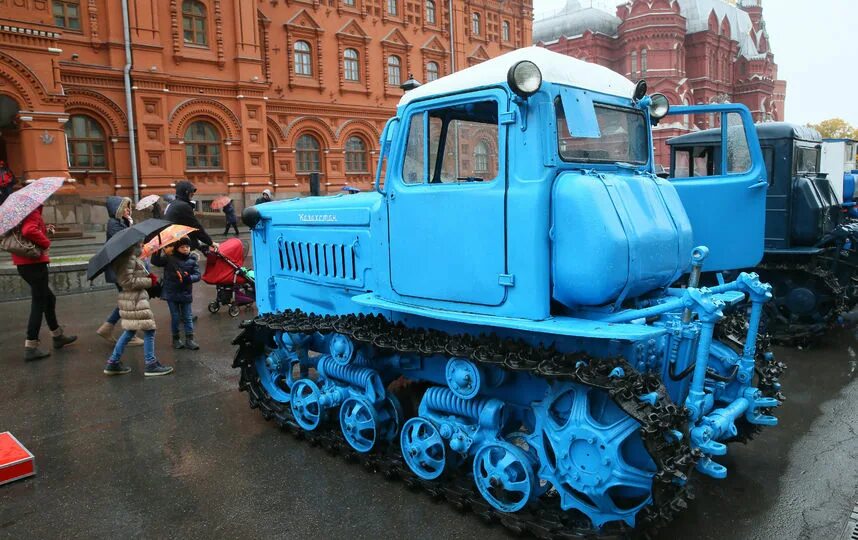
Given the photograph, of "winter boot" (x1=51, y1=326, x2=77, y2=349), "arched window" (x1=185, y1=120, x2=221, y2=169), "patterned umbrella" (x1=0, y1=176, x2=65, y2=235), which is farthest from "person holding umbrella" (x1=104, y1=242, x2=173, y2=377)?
"arched window" (x1=185, y1=120, x2=221, y2=169)

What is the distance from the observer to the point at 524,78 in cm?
350

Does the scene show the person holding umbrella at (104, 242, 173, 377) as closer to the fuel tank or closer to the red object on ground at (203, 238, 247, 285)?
the red object on ground at (203, 238, 247, 285)

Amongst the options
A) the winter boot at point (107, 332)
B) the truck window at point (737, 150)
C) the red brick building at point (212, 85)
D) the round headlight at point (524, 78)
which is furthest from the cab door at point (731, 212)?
the red brick building at point (212, 85)

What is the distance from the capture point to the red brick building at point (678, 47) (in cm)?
4384

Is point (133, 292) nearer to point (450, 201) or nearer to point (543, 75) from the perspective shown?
point (450, 201)

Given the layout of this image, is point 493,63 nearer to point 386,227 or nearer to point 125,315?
point 386,227

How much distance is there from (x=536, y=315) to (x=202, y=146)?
2459 cm

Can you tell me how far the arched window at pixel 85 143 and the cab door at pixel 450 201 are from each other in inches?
881

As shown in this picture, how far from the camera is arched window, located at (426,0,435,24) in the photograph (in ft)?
110

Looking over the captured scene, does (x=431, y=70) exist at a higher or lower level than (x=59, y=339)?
higher

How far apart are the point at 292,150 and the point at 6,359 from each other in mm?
21171

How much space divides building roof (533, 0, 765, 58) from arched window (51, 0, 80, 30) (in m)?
36.4

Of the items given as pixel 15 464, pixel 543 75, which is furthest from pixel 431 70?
pixel 15 464

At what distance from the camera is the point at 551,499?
393cm
